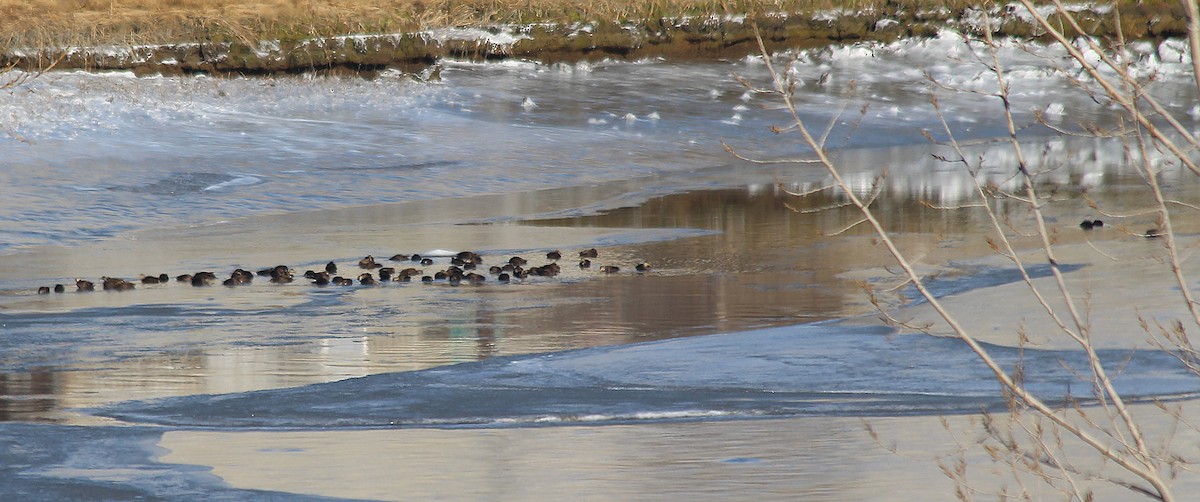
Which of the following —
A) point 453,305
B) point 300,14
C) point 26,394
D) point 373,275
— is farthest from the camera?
point 300,14

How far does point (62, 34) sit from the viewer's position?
25.2m

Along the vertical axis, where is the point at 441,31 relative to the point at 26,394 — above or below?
above

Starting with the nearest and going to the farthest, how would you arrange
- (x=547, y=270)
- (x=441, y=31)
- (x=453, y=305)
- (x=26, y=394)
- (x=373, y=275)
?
(x=26, y=394), (x=453, y=305), (x=547, y=270), (x=373, y=275), (x=441, y=31)

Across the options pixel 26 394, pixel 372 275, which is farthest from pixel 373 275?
pixel 26 394

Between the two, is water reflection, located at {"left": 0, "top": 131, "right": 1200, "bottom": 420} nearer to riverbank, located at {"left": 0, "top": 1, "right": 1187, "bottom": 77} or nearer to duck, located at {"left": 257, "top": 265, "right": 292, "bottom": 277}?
duck, located at {"left": 257, "top": 265, "right": 292, "bottom": 277}

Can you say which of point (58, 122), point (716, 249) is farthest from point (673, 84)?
point (716, 249)

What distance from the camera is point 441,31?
2719 cm

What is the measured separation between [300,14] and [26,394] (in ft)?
75.9

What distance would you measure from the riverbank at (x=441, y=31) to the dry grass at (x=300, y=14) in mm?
35

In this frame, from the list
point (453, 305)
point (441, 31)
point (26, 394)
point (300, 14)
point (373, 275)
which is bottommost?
point (26, 394)

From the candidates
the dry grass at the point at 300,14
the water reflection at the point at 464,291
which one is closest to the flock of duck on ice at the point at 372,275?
the water reflection at the point at 464,291

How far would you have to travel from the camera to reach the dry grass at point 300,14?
85.5ft

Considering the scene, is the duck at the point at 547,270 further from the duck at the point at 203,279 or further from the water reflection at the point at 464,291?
the duck at the point at 203,279

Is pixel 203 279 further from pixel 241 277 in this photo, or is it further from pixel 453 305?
pixel 453 305
